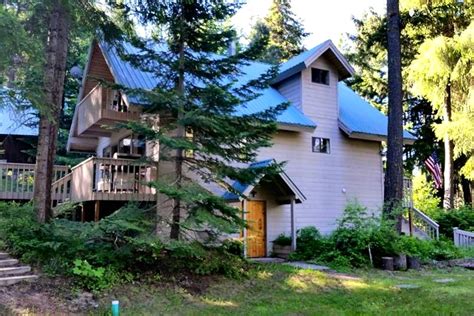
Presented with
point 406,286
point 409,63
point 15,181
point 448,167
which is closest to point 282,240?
point 406,286

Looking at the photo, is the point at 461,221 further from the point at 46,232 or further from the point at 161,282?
the point at 46,232

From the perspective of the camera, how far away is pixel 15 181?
15.0 m

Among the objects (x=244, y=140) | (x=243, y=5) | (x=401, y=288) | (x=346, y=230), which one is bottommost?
(x=401, y=288)

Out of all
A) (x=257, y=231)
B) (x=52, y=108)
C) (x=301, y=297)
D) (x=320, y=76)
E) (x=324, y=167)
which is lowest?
(x=301, y=297)

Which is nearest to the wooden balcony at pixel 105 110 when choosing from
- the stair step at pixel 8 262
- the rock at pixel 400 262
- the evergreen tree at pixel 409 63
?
the stair step at pixel 8 262

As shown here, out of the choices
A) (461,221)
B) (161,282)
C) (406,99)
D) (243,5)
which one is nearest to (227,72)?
(243,5)

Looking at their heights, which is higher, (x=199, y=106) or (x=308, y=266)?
(x=199, y=106)

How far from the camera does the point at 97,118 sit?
1333 centimetres

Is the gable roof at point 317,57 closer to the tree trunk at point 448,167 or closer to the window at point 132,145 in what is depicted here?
the window at point 132,145

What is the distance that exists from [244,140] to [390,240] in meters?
5.73

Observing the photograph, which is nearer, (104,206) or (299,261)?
(299,261)

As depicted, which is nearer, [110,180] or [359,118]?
[110,180]

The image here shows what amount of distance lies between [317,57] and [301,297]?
10490mm

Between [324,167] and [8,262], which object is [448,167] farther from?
[8,262]
